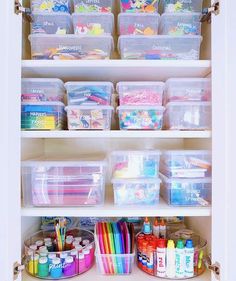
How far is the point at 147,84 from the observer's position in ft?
2.91

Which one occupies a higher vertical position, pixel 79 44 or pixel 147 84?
pixel 79 44

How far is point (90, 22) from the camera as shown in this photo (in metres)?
0.88

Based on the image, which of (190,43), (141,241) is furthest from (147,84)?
(141,241)

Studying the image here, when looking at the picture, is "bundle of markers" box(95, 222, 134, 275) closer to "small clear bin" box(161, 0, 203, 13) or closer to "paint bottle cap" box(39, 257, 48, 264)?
"paint bottle cap" box(39, 257, 48, 264)

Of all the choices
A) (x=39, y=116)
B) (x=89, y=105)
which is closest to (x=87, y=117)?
(x=89, y=105)

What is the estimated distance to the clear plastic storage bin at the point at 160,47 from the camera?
2.91 feet

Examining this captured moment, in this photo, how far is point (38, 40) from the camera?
88cm

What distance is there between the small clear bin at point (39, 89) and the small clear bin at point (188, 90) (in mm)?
428

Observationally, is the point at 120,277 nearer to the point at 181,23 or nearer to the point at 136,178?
the point at 136,178
